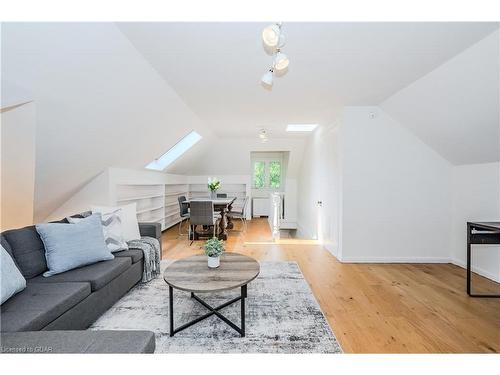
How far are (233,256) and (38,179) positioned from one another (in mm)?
2463

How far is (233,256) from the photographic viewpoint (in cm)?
251

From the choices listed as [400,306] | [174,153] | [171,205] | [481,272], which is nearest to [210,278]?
[400,306]

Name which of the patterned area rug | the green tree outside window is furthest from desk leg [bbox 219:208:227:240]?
the green tree outside window

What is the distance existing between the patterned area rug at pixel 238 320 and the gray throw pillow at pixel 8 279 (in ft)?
2.09

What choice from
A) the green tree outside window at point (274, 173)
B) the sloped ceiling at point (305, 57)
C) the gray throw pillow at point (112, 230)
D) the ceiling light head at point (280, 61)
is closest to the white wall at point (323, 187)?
the sloped ceiling at point (305, 57)

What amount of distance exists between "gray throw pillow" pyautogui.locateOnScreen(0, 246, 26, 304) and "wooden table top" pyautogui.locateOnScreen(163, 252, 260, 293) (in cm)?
94

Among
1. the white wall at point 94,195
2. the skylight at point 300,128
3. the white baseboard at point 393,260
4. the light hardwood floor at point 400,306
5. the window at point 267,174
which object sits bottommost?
the light hardwood floor at point 400,306

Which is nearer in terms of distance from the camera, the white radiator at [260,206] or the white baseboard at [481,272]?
the white baseboard at [481,272]

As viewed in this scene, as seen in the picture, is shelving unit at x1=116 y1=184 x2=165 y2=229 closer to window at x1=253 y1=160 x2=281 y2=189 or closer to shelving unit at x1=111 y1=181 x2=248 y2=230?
shelving unit at x1=111 y1=181 x2=248 y2=230

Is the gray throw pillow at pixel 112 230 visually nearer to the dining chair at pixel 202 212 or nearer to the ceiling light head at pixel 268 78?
the dining chair at pixel 202 212

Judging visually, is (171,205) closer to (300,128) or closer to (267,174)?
(267,174)

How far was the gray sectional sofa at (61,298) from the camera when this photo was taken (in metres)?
1.18

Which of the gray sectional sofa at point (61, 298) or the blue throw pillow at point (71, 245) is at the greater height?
the blue throw pillow at point (71, 245)
